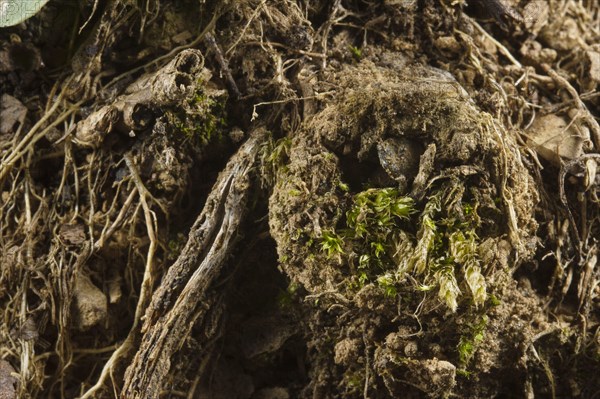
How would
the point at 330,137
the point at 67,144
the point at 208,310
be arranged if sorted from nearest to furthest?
the point at 330,137 < the point at 208,310 < the point at 67,144

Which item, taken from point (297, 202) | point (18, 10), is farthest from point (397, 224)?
point (18, 10)

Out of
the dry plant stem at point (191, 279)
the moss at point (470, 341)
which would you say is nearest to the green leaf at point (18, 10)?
the dry plant stem at point (191, 279)

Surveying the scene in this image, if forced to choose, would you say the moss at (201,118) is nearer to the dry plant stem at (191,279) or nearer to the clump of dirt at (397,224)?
the dry plant stem at (191,279)

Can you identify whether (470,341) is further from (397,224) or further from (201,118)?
(201,118)

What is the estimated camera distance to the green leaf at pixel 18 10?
169 centimetres

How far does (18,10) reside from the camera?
1.70 m

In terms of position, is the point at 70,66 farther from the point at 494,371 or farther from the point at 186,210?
the point at 494,371

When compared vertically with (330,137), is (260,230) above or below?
below

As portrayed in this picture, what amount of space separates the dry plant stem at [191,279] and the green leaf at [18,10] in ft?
2.28

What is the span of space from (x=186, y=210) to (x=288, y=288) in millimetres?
404

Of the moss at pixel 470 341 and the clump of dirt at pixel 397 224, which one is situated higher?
the clump of dirt at pixel 397 224

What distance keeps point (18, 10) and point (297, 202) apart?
37.7 inches

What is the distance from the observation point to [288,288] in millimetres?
1791

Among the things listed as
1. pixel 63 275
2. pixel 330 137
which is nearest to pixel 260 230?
pixel 330 137
